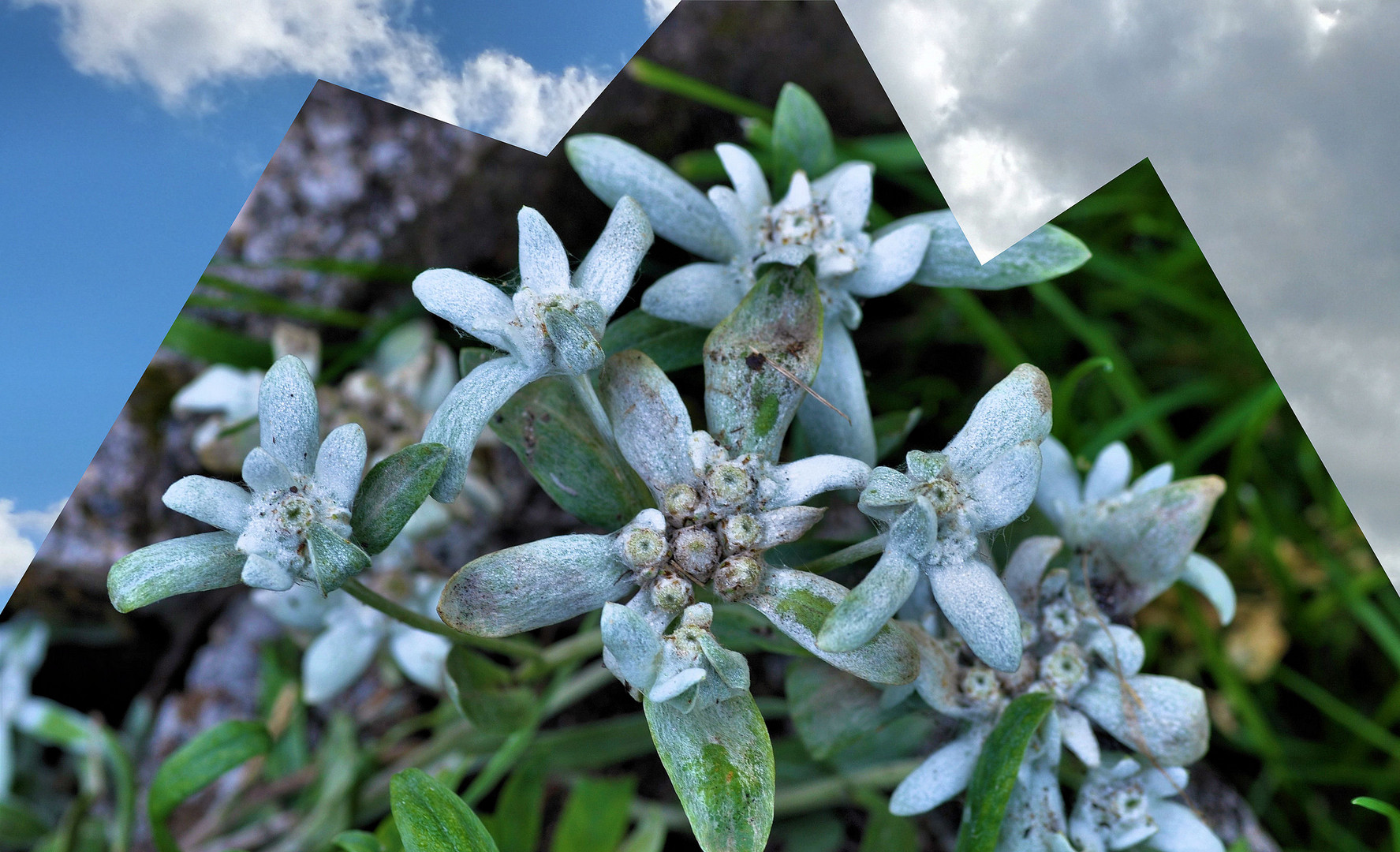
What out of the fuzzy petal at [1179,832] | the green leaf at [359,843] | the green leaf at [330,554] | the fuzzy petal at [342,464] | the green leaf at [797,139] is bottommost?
the fuzzy petal at [1179,832]

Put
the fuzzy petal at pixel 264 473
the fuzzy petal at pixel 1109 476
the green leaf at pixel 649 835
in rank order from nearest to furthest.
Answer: the fuzzy petal at pixel 264 473 < the fuzzy petal at pixel 1109 476 < the green leaf at pixel 649 835

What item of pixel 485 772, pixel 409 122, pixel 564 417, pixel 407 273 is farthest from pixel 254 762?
pixel 409 122

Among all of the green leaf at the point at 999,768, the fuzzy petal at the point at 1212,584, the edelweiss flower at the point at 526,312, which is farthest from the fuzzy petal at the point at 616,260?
the fuzzy petal at the point at 1212,584

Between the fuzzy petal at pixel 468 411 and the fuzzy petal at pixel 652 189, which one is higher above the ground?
the fuzzy petal at pixel 652 189

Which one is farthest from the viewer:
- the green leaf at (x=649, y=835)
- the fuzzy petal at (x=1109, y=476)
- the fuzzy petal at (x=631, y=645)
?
the green leaf at (x=649, y=835)

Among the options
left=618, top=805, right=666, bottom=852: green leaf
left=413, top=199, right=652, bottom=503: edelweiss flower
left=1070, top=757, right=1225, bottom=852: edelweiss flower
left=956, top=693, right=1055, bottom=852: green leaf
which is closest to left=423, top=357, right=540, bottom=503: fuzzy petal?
left=413, top=199, right=652, bottom=503: edelweiss flower

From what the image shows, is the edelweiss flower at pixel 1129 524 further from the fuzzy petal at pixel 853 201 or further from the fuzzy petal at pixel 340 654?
the fuzzy petal at pixel 340 654

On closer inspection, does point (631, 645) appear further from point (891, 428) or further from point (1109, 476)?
point (1109, 476)
